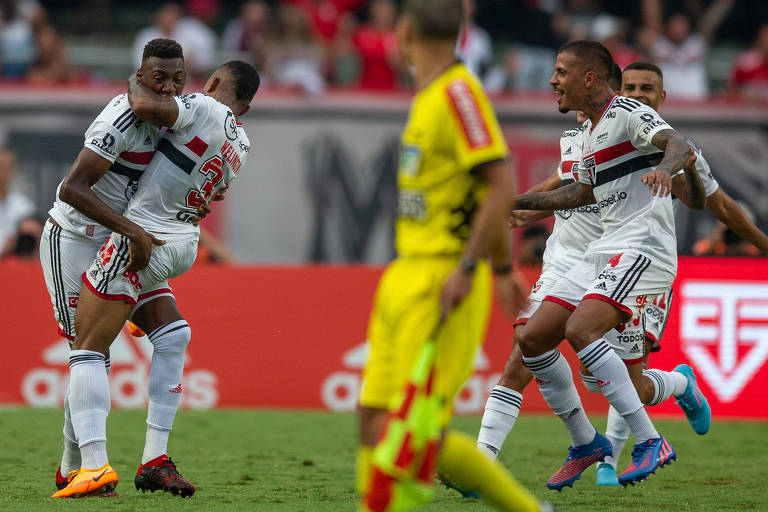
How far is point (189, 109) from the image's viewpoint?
256 inches

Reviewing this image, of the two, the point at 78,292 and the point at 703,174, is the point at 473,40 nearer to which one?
the point at 703,174

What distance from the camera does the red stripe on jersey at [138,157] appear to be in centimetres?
664

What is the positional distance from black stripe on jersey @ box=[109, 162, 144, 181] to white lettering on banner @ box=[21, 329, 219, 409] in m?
5.13

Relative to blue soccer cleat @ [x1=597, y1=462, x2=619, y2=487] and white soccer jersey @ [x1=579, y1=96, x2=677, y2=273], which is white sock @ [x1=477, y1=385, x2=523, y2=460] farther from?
white soccer jersey @ [x1=579, y1=96, x2=677, y2=273]

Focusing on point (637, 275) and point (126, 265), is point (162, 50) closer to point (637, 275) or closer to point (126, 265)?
point (126, 265)

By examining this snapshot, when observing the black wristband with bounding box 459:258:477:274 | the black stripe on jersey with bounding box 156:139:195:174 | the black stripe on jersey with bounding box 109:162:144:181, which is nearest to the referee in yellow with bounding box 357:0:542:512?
the black wristband with bounding box 459:258:477:274

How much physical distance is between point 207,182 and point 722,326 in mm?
6397

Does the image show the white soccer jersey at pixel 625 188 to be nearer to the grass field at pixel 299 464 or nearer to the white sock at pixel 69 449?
the grass field at pixel 299 464

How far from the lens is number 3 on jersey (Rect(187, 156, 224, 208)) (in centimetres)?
673

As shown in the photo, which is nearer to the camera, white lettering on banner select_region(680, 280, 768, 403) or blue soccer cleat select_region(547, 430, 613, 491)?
blue soccer cleat select_region(547, 430, 613, 491)

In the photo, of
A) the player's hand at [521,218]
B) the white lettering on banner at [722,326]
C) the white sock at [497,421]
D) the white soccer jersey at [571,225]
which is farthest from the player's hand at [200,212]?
the white lettering on banner at [722,326]

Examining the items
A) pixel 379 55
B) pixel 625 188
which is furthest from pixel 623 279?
pixel 379 55

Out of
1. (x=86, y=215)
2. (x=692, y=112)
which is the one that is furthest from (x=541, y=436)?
(x=692, y=112)

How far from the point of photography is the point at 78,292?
22.0ft
